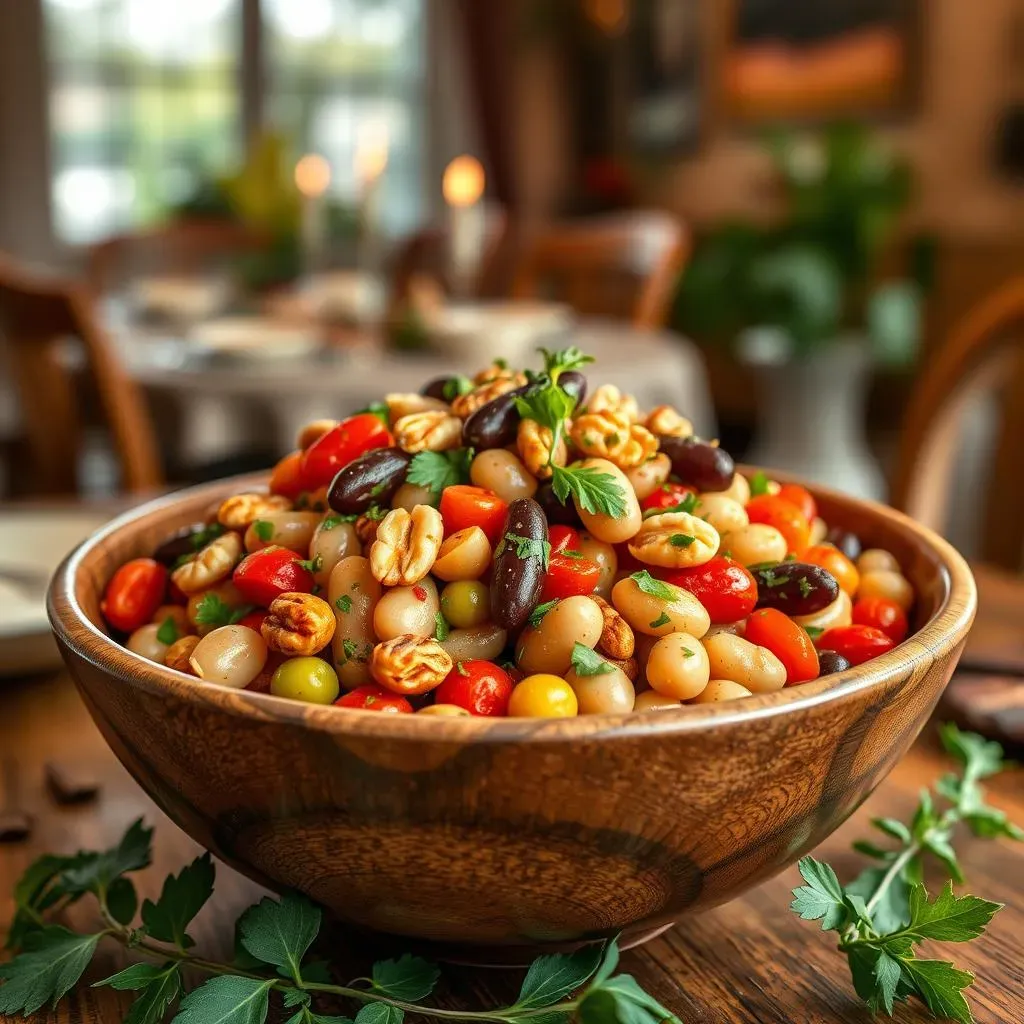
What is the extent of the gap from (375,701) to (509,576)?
0.08 metres

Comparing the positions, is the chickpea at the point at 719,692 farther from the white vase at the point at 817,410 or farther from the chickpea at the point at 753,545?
the white vase at the point at 817,410

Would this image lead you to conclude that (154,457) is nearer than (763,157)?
Yes

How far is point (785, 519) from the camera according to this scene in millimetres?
703

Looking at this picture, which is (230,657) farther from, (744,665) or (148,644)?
(744,665)

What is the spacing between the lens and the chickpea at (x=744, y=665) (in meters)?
0.56

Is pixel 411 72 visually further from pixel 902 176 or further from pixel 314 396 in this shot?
pixel 314 396

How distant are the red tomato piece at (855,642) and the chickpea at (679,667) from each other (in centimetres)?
11

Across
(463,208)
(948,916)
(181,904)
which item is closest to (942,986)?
(948,916)

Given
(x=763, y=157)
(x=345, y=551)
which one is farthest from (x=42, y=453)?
(x=763, y=157)

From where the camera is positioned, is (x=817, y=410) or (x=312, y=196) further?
(x=817, y=410)

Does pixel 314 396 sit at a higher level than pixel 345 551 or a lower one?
lower

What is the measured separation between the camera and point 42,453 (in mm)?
2363

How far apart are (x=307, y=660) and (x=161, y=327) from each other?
2.64 metres

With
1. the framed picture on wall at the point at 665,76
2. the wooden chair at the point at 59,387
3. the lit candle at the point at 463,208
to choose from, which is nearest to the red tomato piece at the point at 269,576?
the wooden chair at the point at 59,387
